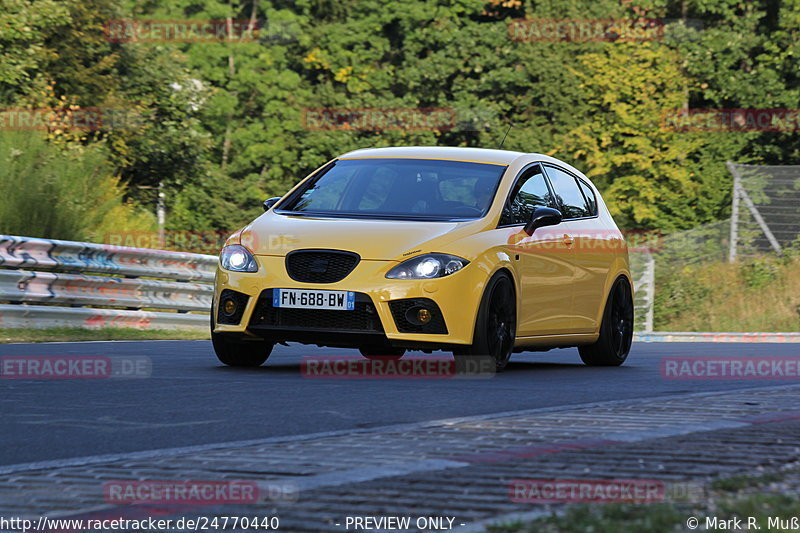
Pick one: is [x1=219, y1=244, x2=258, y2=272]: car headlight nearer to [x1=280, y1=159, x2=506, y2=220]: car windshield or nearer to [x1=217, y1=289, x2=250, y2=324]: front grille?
[x1=217, y1=289, x2=250, y2=324]: front grille

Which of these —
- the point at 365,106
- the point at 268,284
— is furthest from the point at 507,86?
the point at 268,284

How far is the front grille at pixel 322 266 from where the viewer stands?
1012 centimetres

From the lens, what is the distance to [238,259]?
34.6ft

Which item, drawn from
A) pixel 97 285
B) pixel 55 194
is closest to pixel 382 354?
pixel 97 285

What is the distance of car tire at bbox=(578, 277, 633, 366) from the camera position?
12852mm

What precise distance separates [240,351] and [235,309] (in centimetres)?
62

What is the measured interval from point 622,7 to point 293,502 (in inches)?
1592

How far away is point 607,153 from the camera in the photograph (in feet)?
135

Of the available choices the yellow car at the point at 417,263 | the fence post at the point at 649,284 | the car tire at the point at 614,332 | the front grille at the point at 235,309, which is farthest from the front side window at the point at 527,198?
the fence post at the point at 649,284

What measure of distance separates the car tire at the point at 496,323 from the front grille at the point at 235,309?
148 cm
